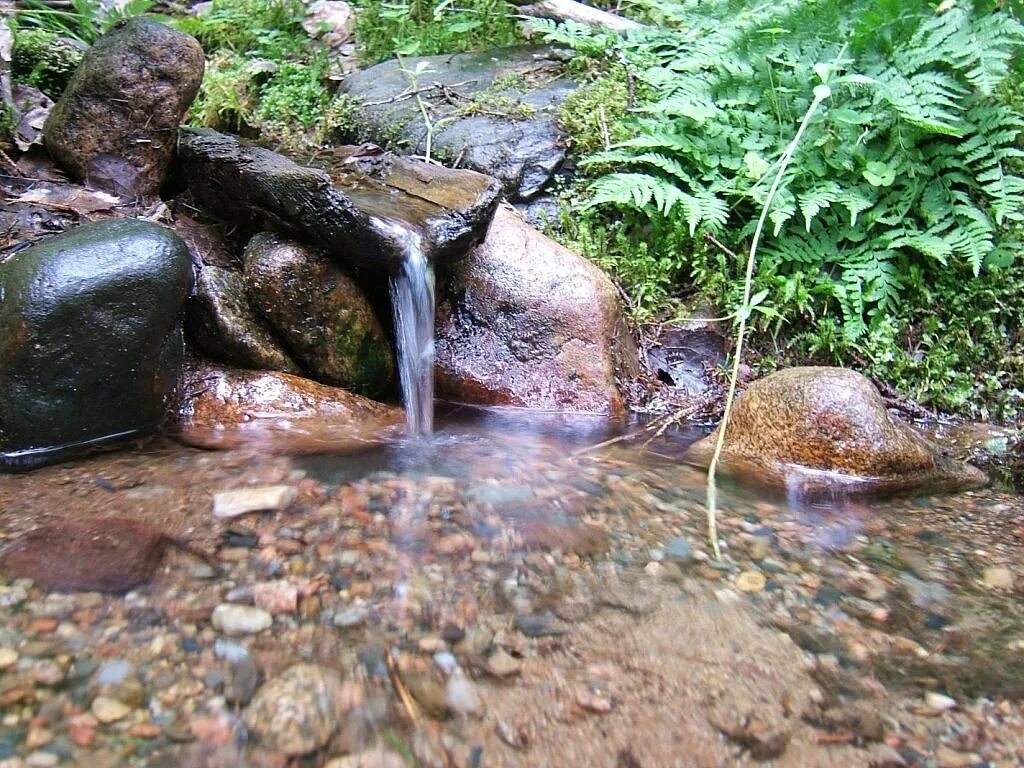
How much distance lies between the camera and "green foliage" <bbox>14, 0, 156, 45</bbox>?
4918 millimetres

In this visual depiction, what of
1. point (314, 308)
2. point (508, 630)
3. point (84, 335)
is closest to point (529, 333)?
point (314, 308)

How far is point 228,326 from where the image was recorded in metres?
3.24

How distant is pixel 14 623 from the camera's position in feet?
4.76

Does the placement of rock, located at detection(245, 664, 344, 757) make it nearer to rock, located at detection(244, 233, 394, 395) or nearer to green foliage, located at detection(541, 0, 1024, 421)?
rock, located at detection(244, 233, 394, 395)

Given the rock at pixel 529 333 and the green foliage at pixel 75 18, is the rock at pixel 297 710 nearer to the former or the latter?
the rock at pixel 529 333

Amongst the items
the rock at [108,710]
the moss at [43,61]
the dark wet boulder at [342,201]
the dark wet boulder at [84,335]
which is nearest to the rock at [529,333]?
the dark wet boulder at [342,201]

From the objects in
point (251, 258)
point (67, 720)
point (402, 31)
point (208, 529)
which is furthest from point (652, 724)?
point (402, 31)

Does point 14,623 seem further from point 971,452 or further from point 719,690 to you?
point 971,452

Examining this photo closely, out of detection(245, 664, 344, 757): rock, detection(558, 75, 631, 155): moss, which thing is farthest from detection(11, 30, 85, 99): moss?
detection(245, 664, 344, 757): rock

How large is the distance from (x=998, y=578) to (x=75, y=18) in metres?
6.71

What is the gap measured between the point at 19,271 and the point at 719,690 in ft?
9.23

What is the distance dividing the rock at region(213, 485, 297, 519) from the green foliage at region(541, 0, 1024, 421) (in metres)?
2.71

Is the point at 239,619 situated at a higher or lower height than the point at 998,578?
lower

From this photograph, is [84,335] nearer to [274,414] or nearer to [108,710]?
[274,414]
